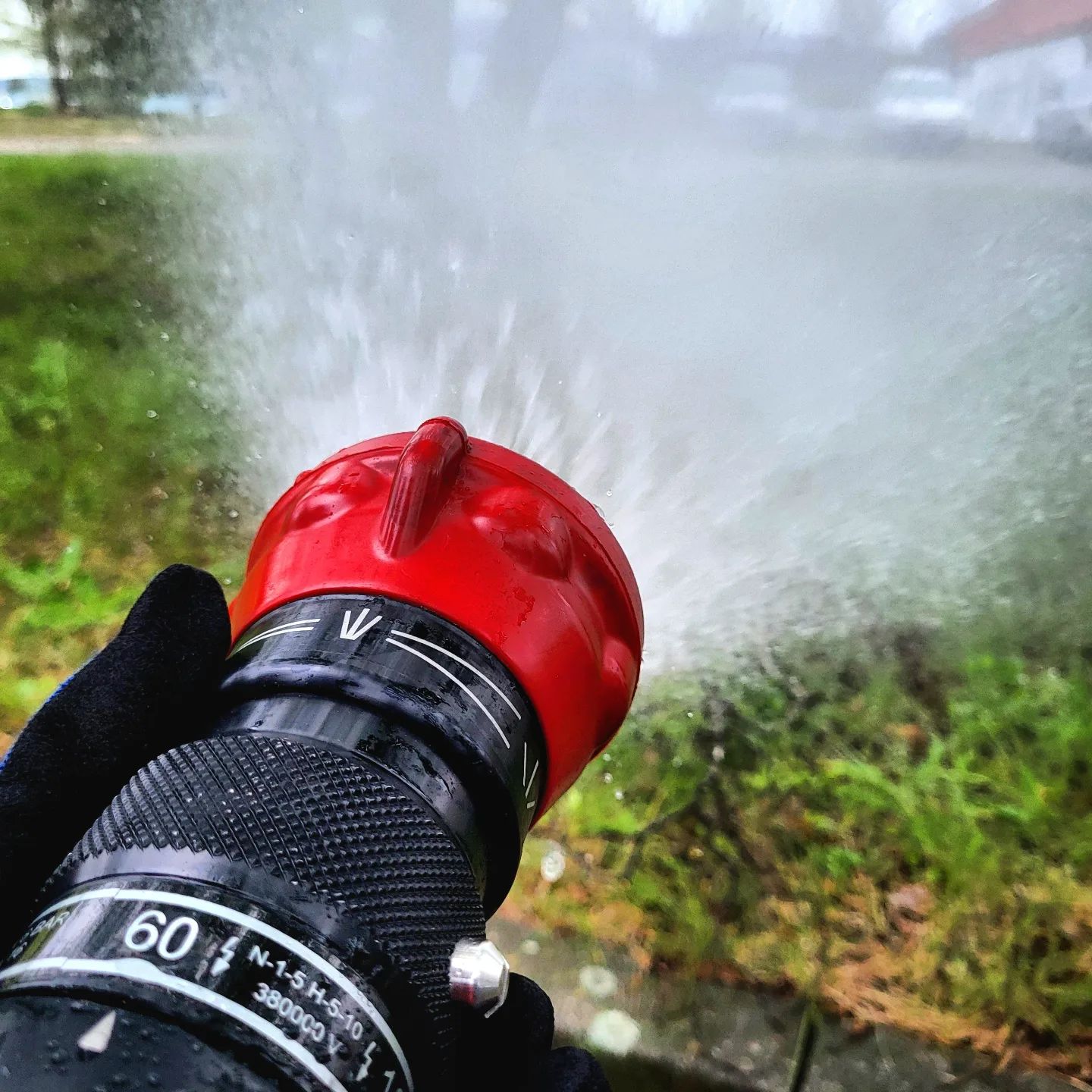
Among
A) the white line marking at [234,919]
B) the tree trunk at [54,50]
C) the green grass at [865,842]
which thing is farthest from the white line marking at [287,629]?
the tree trunk at [54,50]

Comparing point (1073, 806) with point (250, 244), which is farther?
point (250, 244)

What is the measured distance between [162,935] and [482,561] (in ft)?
1.35

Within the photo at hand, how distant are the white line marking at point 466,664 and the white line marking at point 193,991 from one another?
0.31 metres

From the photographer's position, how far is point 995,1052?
1182 mm

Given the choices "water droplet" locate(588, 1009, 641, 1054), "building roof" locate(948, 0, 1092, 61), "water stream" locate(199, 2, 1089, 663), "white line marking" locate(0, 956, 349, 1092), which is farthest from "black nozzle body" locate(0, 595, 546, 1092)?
"building roof" locate(948, 0, 1092, 61)

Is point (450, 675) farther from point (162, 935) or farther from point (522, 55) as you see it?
point (522, 55)

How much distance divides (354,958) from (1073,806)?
1246 mm

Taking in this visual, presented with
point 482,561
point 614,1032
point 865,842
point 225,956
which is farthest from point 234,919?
point 865,842

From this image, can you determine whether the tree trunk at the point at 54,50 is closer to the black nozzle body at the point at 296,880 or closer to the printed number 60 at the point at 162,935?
the black nozzle body at the point at 296,880

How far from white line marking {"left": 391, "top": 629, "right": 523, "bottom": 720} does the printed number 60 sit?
286 mm

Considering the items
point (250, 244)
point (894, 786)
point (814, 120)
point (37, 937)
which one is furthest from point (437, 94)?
point (37, 937)

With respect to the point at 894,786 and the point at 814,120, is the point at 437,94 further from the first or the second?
the point at 894,786

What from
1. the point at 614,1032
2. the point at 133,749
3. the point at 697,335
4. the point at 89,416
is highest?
the point at 133,749

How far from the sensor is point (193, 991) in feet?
1.60
